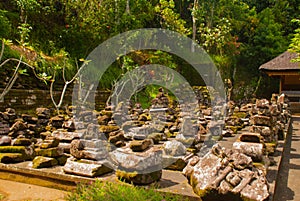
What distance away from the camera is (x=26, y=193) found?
3939mm

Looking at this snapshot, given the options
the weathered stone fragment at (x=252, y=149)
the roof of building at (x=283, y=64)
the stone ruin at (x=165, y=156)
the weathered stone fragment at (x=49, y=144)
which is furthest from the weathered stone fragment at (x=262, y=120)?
the roof of building at (x=283, y=64)

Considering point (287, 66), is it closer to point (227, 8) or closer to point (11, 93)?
point (227, 8)

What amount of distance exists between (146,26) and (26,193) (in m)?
20.3

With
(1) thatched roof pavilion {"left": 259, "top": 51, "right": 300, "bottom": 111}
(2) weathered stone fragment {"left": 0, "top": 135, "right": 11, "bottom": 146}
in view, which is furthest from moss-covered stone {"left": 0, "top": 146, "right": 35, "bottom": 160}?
(1) thatched roof pavilion {"left": 259, "top": 51, "right": 300, "bottom": 111}

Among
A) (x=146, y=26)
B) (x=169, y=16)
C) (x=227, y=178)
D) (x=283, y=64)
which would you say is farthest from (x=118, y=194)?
(x=146, y=26)

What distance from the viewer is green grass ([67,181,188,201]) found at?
3062 millimetres

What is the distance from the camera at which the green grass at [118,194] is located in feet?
10.0

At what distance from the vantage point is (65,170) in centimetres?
404

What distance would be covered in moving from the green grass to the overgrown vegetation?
4.98 m

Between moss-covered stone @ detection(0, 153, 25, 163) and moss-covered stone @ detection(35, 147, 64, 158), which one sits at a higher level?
moss-covered stone @ detection(35, 147, 64, 158)

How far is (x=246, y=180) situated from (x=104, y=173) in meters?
1.84

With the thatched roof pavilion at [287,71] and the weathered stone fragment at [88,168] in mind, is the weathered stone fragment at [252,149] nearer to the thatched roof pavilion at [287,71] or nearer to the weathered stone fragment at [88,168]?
the weathered stone fragment at [88,168]

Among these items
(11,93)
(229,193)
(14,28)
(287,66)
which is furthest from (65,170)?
(287,66)

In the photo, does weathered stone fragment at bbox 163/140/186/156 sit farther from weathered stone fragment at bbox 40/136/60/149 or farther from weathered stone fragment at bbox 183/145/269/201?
weathered stone fragment at bbox 40/136/60/149
